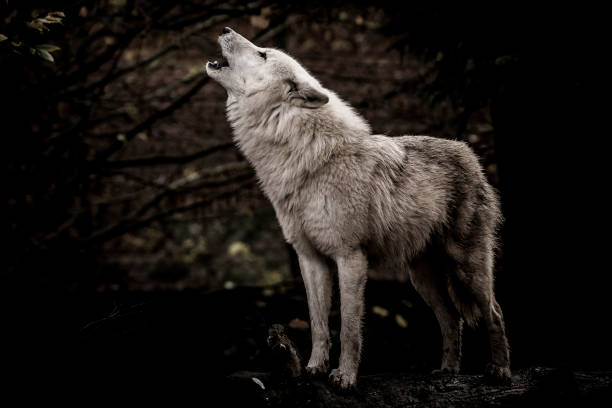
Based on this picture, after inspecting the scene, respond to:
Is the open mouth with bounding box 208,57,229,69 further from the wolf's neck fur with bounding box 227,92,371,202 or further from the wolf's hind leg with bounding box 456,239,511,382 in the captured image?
the wolf's hind leg with bounding box 456,239,511,382

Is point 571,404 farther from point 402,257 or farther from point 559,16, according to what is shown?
point 559,16

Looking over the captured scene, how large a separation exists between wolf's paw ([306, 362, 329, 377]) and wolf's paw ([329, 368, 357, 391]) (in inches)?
5.8

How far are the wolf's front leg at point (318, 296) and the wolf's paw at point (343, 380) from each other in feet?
0.73

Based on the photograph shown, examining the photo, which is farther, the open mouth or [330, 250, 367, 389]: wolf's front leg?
the open mouth

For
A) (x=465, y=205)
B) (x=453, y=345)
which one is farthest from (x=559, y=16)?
(x=453, y=345)

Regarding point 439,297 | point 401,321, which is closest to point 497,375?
point 439,297

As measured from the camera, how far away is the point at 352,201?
12.0 ft

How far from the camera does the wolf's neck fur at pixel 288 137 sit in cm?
381

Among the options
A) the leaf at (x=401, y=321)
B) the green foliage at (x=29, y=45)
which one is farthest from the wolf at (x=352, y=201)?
the leaf at (x=401, y=321)

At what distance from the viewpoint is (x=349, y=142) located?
12.9 ft

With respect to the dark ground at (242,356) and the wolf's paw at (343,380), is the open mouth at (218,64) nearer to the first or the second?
the dark ground at (242,356)

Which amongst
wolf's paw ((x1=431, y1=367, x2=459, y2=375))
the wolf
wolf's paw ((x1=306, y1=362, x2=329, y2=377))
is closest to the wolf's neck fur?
the wolf

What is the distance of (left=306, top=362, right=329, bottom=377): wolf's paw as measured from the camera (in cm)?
363

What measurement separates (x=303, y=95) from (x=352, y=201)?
805mm
